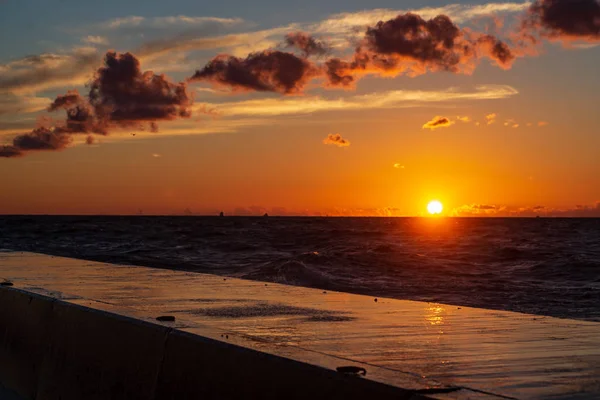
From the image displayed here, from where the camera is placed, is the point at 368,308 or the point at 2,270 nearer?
the point at 368,308

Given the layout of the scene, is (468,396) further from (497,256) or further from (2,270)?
(497,256)

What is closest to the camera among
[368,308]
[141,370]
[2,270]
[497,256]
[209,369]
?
[209,369]

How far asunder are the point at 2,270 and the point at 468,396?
25.1ft

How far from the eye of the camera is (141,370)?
14.3 feet

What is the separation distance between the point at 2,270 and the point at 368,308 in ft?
16.4

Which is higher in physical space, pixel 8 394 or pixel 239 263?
pixel 8 394

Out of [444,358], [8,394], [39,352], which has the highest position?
[444,358]

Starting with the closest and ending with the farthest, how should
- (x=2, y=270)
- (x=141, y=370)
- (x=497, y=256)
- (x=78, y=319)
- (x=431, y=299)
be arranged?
1. (x=141, y=370)
2. (x=78, y=319)
3. (x=2, y=270)
4. (x=431, y=299)
5. (x=497, y=256)

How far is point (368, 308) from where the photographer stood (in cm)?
676

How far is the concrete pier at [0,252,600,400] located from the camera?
134 inches

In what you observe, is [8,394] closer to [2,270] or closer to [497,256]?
[2,270]

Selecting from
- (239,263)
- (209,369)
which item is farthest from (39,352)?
(239,263)

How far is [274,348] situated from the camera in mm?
3881

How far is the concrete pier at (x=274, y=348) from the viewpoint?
341 centimetres
